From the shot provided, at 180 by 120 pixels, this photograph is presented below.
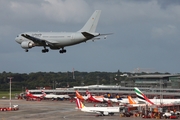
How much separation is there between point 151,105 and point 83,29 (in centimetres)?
5459

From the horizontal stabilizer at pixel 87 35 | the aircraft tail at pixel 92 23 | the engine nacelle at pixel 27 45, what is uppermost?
the aircraft tail at pixel 92 23

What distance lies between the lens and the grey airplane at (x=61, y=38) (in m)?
114

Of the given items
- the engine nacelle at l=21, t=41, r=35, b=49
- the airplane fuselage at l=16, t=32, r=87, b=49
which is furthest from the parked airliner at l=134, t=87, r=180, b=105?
the engine nacelle at l=21, t=41, r=35, b=49

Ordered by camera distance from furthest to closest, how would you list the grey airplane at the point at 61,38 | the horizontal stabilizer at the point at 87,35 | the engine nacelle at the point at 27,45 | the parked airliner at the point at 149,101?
1. the parked airliner at the point at 149,101
2. the engine nacelle at the point at 27,45
3. the grey airplane at the point at 61,38
4. the horizontal stabilizer at the point at 87,35

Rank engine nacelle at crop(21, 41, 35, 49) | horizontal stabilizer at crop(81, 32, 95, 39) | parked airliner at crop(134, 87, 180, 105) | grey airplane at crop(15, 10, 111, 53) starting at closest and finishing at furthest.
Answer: horizontal stabilizer at crop(81, 32, 95, 39) < grey airplane at crop(15, 10, 111, 53) < engine nacelle at crop(21, 41, 35, 49) < parked airliner at crop(134, 87, 180, 105)

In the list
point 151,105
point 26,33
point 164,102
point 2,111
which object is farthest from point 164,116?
point 2,111

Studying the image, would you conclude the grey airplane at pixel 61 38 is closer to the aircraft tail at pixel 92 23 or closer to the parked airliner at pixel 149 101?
the aircraft tail at pixel 92 23

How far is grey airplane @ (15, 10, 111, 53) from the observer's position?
11431 cm

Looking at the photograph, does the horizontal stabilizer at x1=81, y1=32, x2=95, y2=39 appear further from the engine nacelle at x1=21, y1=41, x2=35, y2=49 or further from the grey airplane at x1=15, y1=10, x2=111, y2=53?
the engine nacelle at x1=21, y1=41, x2=35, y2=49

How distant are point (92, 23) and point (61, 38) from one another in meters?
8.69

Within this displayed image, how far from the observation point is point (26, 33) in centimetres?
12475

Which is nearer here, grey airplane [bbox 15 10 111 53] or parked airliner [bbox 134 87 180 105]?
grey airplane [bbox 15 10 111 53]

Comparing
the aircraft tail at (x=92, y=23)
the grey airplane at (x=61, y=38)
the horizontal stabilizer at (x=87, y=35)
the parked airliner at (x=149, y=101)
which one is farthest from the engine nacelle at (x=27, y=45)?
the parked airliner at (x=149, y=101)

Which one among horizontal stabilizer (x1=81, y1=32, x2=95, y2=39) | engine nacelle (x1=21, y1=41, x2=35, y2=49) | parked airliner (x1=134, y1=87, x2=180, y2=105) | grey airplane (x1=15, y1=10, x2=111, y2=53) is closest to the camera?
horizontal stabilizer (x1=81, y1=32, x2=95, y2=39)
